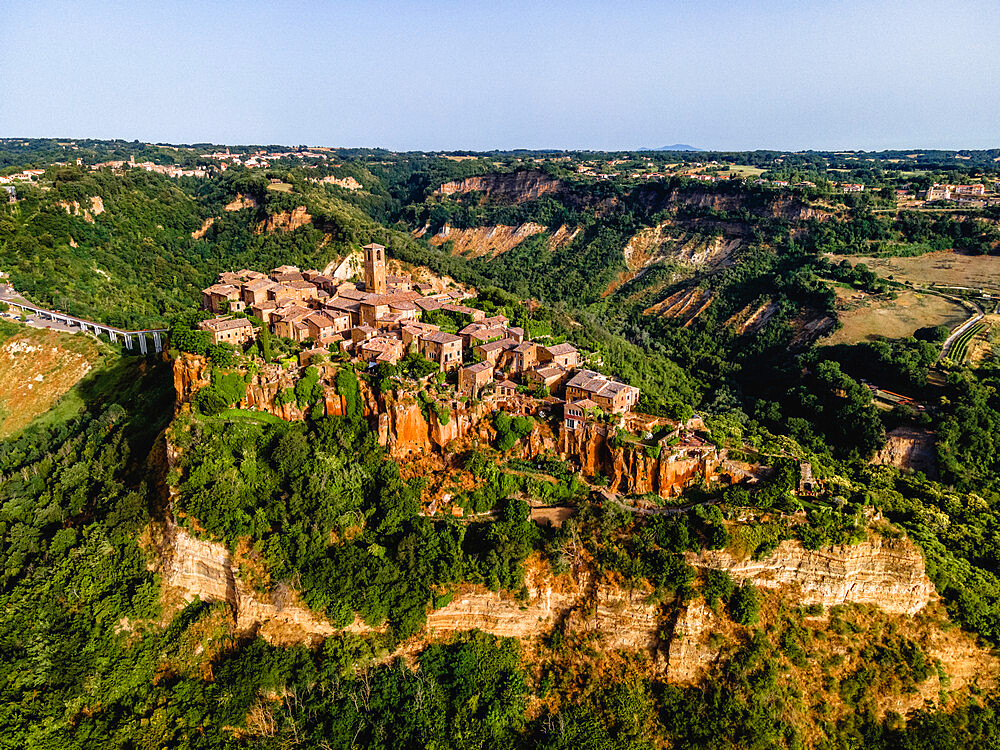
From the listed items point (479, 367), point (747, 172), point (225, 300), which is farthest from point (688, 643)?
point (747, 172)

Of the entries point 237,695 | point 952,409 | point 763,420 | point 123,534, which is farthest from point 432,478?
point 952,409

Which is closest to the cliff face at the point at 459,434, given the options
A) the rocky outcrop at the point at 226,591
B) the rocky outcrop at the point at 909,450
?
the rocky outcrop at the point at 226,591

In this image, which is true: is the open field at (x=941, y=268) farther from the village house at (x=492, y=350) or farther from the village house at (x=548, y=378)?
the village house at (x=492, y=350)

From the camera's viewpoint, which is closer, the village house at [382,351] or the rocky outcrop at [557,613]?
the rocky outcrop at [557,613]

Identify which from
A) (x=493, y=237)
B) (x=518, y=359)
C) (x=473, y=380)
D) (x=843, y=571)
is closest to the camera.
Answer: (x=843, y=571)

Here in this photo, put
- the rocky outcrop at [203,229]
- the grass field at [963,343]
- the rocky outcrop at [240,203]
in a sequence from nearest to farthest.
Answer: the grass field at [963,343]
the rocky outcrop at [203,229]
the rocky outcrop at [240,203]

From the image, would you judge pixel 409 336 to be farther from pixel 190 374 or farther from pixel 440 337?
pixel 190 374

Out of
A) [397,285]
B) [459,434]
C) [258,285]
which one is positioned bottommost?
[459,434]
